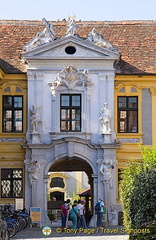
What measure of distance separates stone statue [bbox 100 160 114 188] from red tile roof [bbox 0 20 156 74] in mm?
4777

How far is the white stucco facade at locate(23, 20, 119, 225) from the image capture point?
3747 cm

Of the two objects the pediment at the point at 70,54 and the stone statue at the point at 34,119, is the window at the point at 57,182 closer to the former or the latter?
the stone statue at the point at 34,119

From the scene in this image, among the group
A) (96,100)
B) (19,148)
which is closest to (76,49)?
(96,100)

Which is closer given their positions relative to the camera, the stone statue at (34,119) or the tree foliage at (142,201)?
the tree foliage at (142,201)

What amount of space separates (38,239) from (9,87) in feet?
37.8

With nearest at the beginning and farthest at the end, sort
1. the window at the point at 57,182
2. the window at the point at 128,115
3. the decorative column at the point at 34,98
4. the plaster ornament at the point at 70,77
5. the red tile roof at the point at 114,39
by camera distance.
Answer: the decorative column at the point at 34,98
the plaster ornament at the point at 70,77
the window at the point at 128,115
the red tile roof at the point at 114,39
the window at the point at 57,182

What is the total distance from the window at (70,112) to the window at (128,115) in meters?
2.20

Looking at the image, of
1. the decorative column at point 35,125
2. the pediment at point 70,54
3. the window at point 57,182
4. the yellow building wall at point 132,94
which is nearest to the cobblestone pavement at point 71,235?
the decorative column at point 35,125

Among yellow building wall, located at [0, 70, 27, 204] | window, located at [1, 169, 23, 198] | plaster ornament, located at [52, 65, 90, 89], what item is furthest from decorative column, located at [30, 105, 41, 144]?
window, located at [1, 169, 23, 198]

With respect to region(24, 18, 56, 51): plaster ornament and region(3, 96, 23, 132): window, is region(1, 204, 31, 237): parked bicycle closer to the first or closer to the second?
region(3, 96, 23, 132): window

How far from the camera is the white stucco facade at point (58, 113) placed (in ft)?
123

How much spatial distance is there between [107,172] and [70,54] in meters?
6.15

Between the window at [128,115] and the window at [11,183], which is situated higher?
the window at [128,115]

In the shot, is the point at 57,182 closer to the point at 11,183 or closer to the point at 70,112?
A: the point at 11,183
